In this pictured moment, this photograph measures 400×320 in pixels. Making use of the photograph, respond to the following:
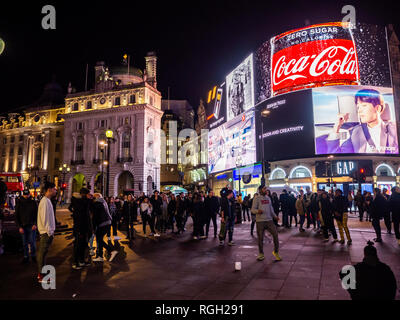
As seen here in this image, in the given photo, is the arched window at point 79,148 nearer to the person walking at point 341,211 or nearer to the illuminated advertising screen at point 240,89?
the illuminated advertising screen at point 240,89

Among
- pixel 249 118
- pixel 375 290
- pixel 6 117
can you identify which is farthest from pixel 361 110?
pixel 6 117

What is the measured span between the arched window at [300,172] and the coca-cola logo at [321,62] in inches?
413

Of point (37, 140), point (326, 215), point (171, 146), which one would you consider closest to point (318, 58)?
point (326, 215)

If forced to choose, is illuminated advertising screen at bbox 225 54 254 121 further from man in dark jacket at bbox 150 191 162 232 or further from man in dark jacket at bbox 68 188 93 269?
man in dark jacket at bbox 68 188 93 269

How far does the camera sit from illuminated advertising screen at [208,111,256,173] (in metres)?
40.4

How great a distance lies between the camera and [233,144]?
44250mm

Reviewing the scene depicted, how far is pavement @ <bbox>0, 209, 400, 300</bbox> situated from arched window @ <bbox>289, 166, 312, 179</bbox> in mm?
26884

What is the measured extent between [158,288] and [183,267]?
175cm

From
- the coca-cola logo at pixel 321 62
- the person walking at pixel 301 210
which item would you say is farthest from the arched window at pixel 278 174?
the person walking at pixel 301 210

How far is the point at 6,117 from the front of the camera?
7675 centimetres

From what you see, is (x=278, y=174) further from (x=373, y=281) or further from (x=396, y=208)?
(x=373, y=281)

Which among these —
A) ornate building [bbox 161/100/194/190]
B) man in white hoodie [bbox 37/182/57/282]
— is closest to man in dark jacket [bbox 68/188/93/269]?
man in white hoodie [bbox 37/182/57/282]

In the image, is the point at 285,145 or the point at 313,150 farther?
the point at 285,145
